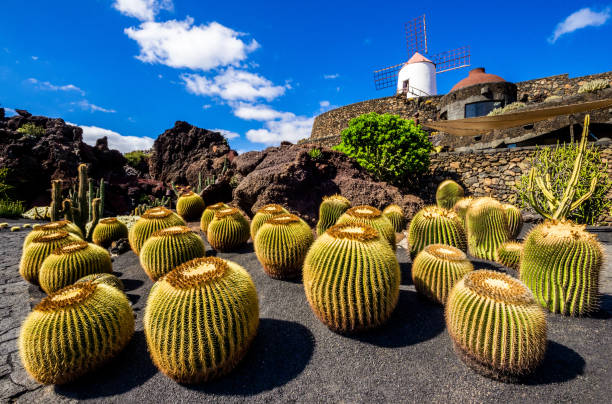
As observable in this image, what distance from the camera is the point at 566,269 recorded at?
302 cm

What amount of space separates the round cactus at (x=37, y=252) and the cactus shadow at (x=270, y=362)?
3.95 m

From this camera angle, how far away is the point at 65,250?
13.7 feet

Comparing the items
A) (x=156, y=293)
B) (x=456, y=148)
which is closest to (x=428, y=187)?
(x=456, y=148)

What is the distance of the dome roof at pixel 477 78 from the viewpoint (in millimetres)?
20906

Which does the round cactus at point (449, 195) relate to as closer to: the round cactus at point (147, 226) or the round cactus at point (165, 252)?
the round cactus at point (165, 252)

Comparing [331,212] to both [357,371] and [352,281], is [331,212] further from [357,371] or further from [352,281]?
[357,371]

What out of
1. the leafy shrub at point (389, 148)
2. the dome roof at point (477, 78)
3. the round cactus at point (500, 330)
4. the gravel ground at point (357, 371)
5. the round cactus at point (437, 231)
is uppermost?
the dome roof at point (477, 78)

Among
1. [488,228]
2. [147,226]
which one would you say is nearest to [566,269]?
[488,228]

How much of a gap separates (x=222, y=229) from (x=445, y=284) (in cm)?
428

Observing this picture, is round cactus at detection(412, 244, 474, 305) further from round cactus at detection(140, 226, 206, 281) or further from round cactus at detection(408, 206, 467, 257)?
round cactus at detection(140, 226, 206, 281)

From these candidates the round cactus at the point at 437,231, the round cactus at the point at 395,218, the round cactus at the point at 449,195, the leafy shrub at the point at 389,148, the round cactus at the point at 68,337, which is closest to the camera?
the round cactus at the point at 68,337

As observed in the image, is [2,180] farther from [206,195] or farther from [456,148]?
[456,148]

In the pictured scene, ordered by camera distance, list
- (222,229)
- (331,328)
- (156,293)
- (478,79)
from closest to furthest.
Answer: (156,293), (331,328), (222,229), (478,79)

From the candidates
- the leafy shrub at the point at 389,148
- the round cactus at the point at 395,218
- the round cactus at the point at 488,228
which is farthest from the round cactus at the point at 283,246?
the leafy shrub at the point at 389,148
